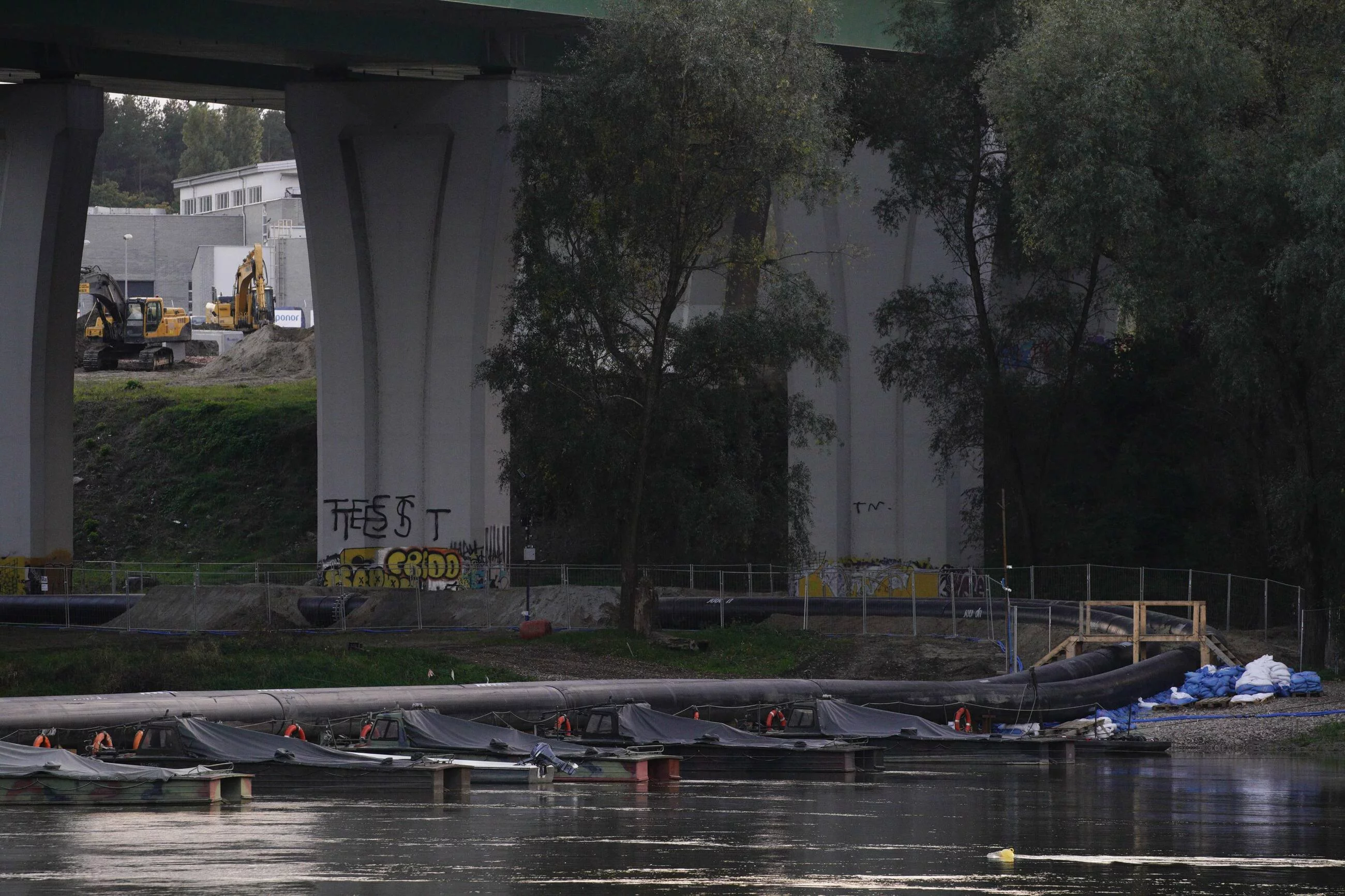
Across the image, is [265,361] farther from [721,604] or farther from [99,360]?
[721,604]

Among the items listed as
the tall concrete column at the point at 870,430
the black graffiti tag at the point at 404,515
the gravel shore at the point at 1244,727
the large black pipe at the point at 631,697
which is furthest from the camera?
the tall concrete column at the point at 870,430

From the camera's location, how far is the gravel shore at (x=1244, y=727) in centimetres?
3097

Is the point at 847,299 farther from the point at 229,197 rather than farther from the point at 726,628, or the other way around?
the point at 229,197

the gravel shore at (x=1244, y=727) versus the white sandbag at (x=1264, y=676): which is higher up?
the white sandbag at (x=1264, y=676)

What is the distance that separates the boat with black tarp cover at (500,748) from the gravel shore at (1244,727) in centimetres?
1019

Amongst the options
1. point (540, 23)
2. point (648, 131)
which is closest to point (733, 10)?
point (648, 131)

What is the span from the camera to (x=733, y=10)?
39.1 metres

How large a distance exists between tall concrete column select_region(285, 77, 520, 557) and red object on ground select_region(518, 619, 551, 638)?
9898 mm

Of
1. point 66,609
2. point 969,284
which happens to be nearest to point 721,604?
point 969,284

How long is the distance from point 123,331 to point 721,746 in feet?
268

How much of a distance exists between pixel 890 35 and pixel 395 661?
25.0m

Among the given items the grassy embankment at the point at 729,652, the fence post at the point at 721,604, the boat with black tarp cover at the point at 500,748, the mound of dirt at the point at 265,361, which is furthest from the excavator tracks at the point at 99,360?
the boat with black tarp cover at the point at 500,748

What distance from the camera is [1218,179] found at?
119ft

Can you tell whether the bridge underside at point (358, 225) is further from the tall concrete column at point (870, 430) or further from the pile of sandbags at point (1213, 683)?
the pile of sandbags at point (1213, 683)
